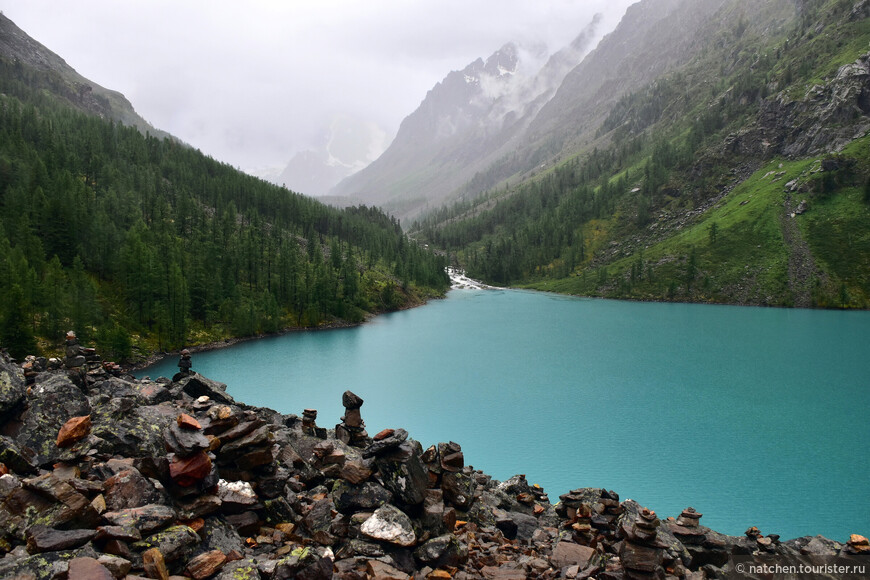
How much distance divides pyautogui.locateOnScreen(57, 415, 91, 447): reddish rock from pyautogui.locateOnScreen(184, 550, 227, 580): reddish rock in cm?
648

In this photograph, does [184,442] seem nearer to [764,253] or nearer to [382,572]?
[382,572]

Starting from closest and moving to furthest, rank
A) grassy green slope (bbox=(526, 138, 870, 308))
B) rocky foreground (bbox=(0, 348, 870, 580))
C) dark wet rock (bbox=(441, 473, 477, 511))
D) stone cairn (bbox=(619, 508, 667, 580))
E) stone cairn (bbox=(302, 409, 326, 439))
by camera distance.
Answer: rocky foreground (bbox=(0, 348, 870, 580)) → stone cairn (bbox=(619, 508, 667, 580)) → dark wet rock (bbox=(441, 473, 477, 511)) → stone cairn (bbox=(302, 409, 326, 439)) → grassy green slope (bbox=(526, 138, 870, 308))

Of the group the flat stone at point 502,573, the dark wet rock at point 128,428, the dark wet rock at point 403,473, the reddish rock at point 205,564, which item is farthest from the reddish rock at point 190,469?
the flat stone at point 502,573

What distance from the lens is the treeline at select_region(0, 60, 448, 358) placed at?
65.0 metres

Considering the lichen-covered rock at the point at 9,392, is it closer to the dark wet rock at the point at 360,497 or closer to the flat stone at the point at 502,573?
the dark wet rock at the point at 360,497

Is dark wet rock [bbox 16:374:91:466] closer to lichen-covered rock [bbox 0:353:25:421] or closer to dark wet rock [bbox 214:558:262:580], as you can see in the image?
lichen-covered rock [bbox 0:353:25:421]

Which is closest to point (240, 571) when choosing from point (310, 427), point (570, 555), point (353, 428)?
point (570, 555)

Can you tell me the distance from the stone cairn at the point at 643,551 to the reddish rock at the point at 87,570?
44.8ft

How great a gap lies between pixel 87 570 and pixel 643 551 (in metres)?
14.6

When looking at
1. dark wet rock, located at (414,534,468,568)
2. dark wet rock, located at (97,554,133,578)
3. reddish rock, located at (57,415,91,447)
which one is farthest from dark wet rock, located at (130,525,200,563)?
dark wet rock, located at (414,534,468,568)

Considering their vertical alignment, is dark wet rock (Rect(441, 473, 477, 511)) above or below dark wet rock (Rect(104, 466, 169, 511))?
below

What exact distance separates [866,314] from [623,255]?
8751cm

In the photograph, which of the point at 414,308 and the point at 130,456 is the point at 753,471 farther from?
the point at 414,308

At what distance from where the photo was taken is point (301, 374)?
65.6m
